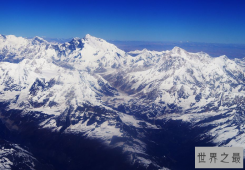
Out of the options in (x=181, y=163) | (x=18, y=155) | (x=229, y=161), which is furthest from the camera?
(x=181, y=163)

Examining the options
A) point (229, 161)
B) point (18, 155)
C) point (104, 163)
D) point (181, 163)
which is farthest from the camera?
point (181, 163)

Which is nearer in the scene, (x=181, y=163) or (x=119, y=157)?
(x=119, y=157)

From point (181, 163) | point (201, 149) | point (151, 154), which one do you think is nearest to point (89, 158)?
point (151, 154)

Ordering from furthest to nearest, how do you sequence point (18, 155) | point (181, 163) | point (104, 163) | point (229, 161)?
point (181, 163)
point (104, 163)
point (18, 155)
point (229, 161)

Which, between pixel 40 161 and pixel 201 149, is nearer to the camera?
pixel 201 149

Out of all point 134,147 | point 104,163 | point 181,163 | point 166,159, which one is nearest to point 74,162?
point 104,163

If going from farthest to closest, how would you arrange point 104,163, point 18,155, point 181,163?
point 181,163
point 104,163
point 18,155

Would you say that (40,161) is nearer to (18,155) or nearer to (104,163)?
(18,155)

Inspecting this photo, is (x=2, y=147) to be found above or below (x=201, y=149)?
below

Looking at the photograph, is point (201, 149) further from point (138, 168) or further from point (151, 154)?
point (151, 154)
